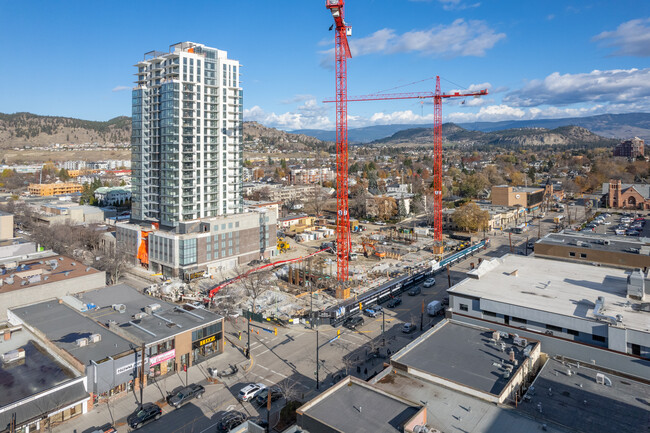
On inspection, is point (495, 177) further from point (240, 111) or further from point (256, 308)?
point (256, 308)

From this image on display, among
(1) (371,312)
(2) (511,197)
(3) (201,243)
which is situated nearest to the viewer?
(1) (371,312)

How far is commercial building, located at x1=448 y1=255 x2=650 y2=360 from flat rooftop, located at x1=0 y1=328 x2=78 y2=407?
2155 cm

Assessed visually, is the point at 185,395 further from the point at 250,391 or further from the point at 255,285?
the point at 255,285

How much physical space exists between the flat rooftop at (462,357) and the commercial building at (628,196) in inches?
2940

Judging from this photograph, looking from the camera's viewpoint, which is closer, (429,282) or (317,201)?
(429,282)

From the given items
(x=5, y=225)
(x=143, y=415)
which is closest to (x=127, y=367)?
(x=143, y=415)

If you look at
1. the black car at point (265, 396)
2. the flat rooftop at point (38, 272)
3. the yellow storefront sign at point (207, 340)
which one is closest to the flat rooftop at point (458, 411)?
the black car at point (265, 396)

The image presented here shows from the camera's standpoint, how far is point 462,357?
1981 centimetres

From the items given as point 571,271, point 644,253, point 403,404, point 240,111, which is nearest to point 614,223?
point 644,253

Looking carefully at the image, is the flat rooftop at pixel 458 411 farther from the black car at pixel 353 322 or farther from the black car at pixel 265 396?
the black car at pixel 353 322

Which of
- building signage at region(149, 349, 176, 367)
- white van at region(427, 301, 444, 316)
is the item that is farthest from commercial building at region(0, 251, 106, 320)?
white van at region(427, 301, 444, 316)

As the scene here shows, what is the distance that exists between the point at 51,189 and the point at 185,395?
309 ft

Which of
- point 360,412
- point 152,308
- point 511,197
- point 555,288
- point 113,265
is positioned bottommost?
point 360,412

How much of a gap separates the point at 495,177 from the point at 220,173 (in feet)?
289
